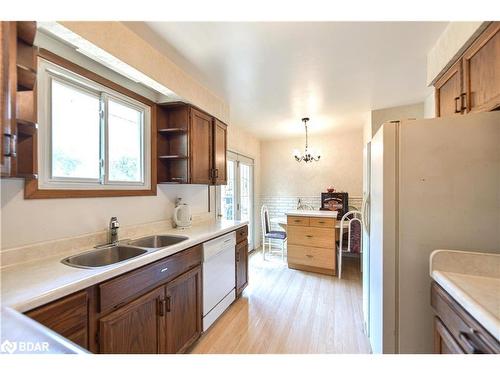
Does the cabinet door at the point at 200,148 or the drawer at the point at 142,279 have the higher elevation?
the cabinet door at the point at 200,148

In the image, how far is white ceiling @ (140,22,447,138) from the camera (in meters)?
1.53

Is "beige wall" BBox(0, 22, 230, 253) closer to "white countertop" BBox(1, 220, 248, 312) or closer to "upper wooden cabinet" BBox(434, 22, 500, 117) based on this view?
"white countertop" BBox(1, 220, 248, 312)

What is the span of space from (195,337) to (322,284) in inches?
76.1

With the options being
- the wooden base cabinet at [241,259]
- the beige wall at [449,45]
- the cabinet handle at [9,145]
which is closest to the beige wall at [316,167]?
the wooden base cabinet at [241,259]

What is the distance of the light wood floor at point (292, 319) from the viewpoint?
1826 millimetres

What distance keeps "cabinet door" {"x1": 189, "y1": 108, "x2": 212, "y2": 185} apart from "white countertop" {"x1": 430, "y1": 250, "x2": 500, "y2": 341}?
2.00 metres

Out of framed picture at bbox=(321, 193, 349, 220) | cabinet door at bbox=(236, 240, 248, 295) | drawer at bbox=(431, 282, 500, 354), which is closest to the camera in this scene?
drawer at bbox=(431, 282, 500, 354)

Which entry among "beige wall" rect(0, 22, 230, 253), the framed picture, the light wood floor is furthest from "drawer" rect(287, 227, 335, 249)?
"beige wall" rect(0, 22, 230, 253)

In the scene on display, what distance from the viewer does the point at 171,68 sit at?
6.37 feet

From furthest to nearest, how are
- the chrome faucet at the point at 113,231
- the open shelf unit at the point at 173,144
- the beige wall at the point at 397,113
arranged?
the beige wall at the point at 397,113
the open shelf unit at the point at 173,144
the chrome faucet at the point at 113,231

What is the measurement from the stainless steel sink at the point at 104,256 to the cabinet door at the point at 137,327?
33 centimetres

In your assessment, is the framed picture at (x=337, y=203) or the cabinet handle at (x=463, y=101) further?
the framed picture at (x=337, y=203)

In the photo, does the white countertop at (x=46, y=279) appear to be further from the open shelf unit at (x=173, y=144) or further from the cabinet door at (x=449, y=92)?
the cabinet door at (x=449, y=92)

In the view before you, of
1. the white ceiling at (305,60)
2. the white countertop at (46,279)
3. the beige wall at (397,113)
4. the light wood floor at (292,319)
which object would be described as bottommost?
the light wood floor at (292,319)
